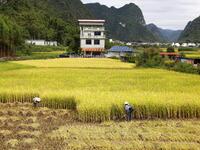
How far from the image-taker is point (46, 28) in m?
104

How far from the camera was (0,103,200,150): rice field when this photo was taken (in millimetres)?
11602

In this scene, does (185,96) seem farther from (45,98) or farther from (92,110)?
(45,98)

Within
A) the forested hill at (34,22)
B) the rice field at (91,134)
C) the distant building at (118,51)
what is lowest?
the distant building at (118,51)

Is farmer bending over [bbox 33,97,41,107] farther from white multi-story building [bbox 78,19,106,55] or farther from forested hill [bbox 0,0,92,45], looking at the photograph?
forested hill [bbox 0,0,92,45]

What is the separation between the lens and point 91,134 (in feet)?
42.2

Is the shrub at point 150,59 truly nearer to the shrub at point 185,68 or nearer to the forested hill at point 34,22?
the shrub at point 185,68

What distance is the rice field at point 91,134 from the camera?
1160 centimetres

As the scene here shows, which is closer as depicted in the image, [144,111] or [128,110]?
[128,110]

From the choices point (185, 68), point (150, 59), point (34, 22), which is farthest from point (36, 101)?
point (34, 22)

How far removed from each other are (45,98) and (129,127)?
5.56 metres

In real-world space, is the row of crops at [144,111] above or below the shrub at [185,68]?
above

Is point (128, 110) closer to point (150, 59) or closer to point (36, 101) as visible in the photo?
point (36, 101)

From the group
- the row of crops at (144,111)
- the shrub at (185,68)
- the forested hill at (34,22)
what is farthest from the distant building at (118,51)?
the row of crops at (144,111)

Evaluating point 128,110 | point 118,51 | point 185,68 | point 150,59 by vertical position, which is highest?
point 128,110
